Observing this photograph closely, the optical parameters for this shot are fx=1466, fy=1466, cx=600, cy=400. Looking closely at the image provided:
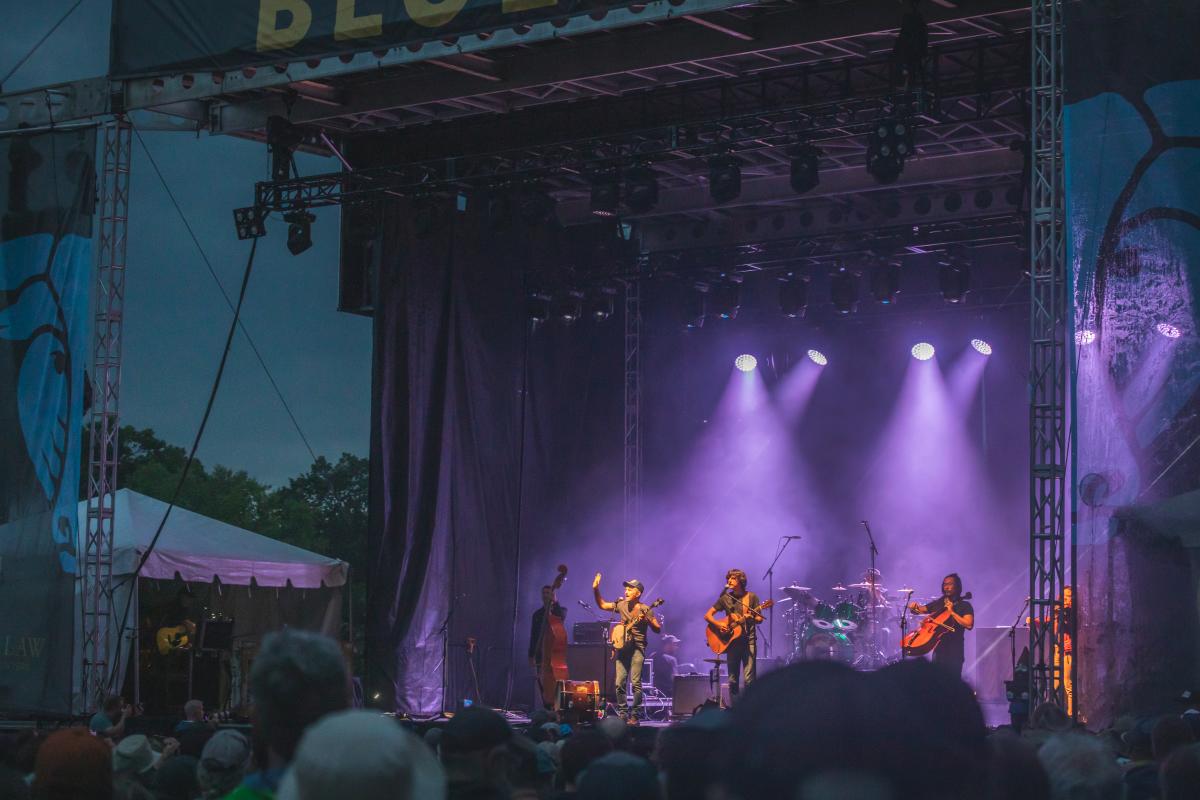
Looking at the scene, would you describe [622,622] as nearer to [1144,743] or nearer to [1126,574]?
[1126,574]

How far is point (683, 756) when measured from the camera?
2.07 m

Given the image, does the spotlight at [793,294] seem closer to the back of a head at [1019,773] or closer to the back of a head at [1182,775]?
the back of a head at [1182,775]

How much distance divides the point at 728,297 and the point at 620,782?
666 inches

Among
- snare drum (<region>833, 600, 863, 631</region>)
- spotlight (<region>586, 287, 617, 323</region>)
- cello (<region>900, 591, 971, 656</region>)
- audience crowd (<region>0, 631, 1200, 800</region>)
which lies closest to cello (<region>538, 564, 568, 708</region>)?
snare drum (<region>833, 600, 863, 631</region>)

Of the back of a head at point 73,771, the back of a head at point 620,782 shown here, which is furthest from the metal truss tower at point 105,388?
the back of a head at point 620,782

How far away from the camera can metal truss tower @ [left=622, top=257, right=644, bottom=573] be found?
2009 centimetres

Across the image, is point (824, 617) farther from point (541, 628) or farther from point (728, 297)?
point (728, 297)

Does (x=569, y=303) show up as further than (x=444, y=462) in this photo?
Yes

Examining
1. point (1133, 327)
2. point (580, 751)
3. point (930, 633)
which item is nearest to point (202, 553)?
point (930, 633)

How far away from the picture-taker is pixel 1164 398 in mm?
9242

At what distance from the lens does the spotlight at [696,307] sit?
760 inches

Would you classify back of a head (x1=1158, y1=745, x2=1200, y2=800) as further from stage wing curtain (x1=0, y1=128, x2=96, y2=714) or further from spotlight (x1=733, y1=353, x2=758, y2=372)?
spotlight (x1=733, y1=353, x2=758, y2=372)

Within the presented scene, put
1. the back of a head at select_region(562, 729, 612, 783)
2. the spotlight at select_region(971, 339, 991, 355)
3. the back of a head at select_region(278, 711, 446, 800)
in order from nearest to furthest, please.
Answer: the back of a head at select_region(278, 711, 446, 800) < the back of a head at select_region(562, 729, 612, 783) < the spotlight at select_region(971, 339, 991, 355)

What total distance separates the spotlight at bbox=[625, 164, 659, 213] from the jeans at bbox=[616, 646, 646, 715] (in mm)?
4981
